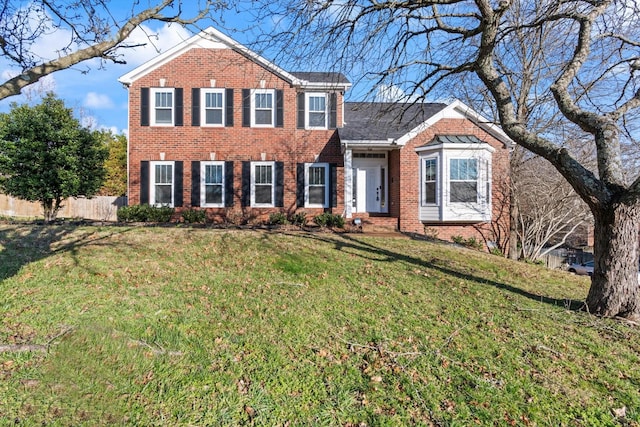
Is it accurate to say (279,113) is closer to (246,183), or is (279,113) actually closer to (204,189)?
(246,183)

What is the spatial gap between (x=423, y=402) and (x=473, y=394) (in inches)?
19.8

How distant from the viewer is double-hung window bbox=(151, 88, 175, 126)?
13.8 metres

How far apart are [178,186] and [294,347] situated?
11.4 metres

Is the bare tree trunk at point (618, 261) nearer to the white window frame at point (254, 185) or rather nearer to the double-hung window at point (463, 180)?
the double-hung window at point (463, 180)

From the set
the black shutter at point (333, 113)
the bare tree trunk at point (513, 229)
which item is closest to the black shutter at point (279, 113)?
the black shutter at point (333, 113)

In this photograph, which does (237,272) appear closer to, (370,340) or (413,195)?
(370,340)

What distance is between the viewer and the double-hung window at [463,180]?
12523 mm

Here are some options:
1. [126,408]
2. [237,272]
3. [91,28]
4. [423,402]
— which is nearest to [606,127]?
[423,402]

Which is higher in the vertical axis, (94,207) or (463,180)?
(463,180)

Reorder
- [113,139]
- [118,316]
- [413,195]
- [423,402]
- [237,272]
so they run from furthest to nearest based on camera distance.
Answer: [113,139]
[413,195]
[237,272]
[118,316]
[423,402]

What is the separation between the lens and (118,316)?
4426 mm

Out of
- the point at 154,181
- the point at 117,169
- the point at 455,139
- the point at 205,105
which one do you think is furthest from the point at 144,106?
the point at 117,169

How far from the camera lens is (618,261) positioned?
477 cm

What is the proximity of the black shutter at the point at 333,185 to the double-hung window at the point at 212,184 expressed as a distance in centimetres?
419
